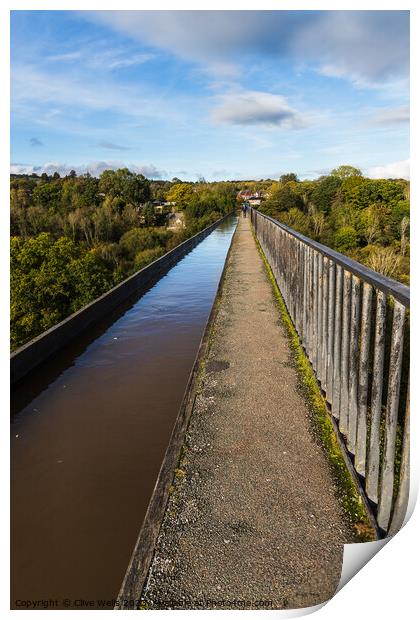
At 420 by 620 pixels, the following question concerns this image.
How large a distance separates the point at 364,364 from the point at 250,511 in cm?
101

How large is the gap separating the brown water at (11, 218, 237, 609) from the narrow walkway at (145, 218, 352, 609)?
0.41m

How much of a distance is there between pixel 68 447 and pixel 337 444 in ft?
6.67

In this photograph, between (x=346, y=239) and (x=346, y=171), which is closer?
(x=346, y=239)

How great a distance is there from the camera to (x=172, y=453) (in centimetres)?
284

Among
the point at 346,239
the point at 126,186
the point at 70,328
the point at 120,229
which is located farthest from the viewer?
the point at 126,186

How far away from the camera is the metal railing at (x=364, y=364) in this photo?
189 cm

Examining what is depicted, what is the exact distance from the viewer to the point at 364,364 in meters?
2.31

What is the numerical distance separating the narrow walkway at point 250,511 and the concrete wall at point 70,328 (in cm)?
207

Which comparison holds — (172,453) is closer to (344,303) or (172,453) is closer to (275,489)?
(275,489)

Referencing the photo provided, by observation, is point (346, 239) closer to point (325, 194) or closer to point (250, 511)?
point (325, 194)

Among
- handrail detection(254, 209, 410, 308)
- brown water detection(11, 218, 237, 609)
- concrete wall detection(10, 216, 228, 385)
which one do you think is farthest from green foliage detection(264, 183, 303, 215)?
handrail detection(254, 209, 410, 308)

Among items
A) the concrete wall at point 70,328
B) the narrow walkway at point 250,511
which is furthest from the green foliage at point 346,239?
the narrow walkway at point 250,511

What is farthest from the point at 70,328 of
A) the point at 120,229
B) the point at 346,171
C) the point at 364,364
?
the point at 346,171

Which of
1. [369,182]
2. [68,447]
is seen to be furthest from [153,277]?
[369,182]
